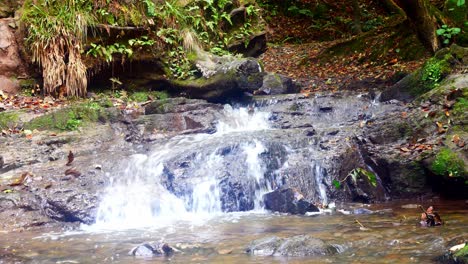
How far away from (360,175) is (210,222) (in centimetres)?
235

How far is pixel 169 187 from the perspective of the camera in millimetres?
7805

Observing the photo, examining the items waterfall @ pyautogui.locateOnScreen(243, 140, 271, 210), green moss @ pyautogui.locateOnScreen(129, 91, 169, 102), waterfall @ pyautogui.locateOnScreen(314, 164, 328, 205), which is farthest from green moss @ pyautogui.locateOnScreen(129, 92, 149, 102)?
waterfall @ pyautogui.locateOnScreen(314, 164, 328, 205)

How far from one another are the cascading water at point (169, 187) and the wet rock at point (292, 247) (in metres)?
2.10

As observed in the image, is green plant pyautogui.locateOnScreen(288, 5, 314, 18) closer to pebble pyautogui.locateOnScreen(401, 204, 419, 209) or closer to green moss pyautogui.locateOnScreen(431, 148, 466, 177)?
green moss pyautogui.locateOnScreen(431, 148, 466, 177)

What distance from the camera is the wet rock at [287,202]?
6.87 m

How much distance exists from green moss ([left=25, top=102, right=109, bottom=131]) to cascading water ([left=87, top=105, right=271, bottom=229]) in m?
1.57

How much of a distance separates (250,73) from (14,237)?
589 centimetres

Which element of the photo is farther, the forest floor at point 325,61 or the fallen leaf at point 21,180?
the forest floor at point 325,61

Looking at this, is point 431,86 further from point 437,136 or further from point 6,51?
point 6,51

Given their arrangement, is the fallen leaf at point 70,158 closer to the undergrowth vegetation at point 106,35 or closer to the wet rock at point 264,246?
the undergrowth vegetation at point 106,35

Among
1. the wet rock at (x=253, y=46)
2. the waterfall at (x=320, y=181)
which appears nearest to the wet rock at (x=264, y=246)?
the waterfall at (x=320, y=181)

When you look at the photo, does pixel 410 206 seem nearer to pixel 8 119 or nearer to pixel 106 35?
pixel 8 119

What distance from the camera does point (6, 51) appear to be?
1077cm

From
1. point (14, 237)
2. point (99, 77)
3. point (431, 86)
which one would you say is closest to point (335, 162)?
point (431, 86)
